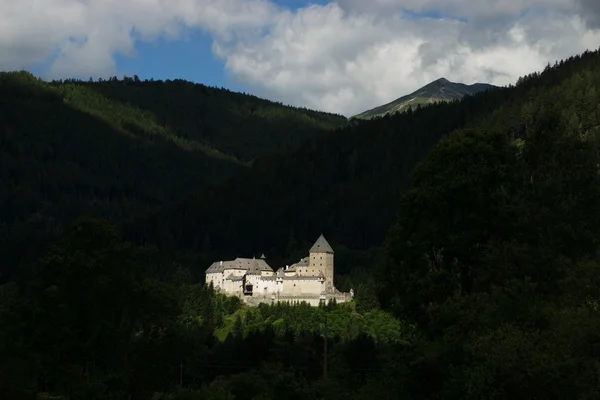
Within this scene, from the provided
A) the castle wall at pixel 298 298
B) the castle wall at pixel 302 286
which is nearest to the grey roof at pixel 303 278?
the castle wall at pixel 302 286

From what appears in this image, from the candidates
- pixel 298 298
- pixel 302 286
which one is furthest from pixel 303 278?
pixel 298 298

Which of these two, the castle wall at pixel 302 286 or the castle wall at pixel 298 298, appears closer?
the castle wall at pixel 298 298

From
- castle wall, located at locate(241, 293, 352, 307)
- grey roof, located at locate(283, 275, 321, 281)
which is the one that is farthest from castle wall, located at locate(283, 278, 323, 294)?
castle wall, located at locate(241, 293, 352, 307)

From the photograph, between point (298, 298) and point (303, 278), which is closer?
point (298, 298)

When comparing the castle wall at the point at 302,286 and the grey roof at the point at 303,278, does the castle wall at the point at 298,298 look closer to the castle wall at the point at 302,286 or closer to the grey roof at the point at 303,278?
the castle wall at the point at 302,286

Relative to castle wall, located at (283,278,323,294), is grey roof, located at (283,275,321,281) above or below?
above

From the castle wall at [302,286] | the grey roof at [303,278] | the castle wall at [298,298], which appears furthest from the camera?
the grey roof at [303,278]

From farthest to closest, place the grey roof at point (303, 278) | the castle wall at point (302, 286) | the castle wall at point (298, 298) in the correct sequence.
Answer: the grey roof at point (303, 278) → the castle wall at point (302, 286) → the castle wall at point (298, 298)

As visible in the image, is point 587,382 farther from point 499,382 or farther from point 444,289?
point 444,289

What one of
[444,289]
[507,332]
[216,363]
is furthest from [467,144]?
[216,363]

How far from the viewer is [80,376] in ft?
144

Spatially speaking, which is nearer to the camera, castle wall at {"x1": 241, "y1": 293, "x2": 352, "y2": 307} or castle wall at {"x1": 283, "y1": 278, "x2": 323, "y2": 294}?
castle wall at {"x1": 241, "y1": 293, "x2": 352, "y2": 307}

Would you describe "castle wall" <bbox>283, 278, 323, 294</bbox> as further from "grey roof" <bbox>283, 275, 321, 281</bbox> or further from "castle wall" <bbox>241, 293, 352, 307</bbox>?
"castle wall" <bbox>241, 293, 352, 307</bbox>

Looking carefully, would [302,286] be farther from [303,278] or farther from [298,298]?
[298,298]
